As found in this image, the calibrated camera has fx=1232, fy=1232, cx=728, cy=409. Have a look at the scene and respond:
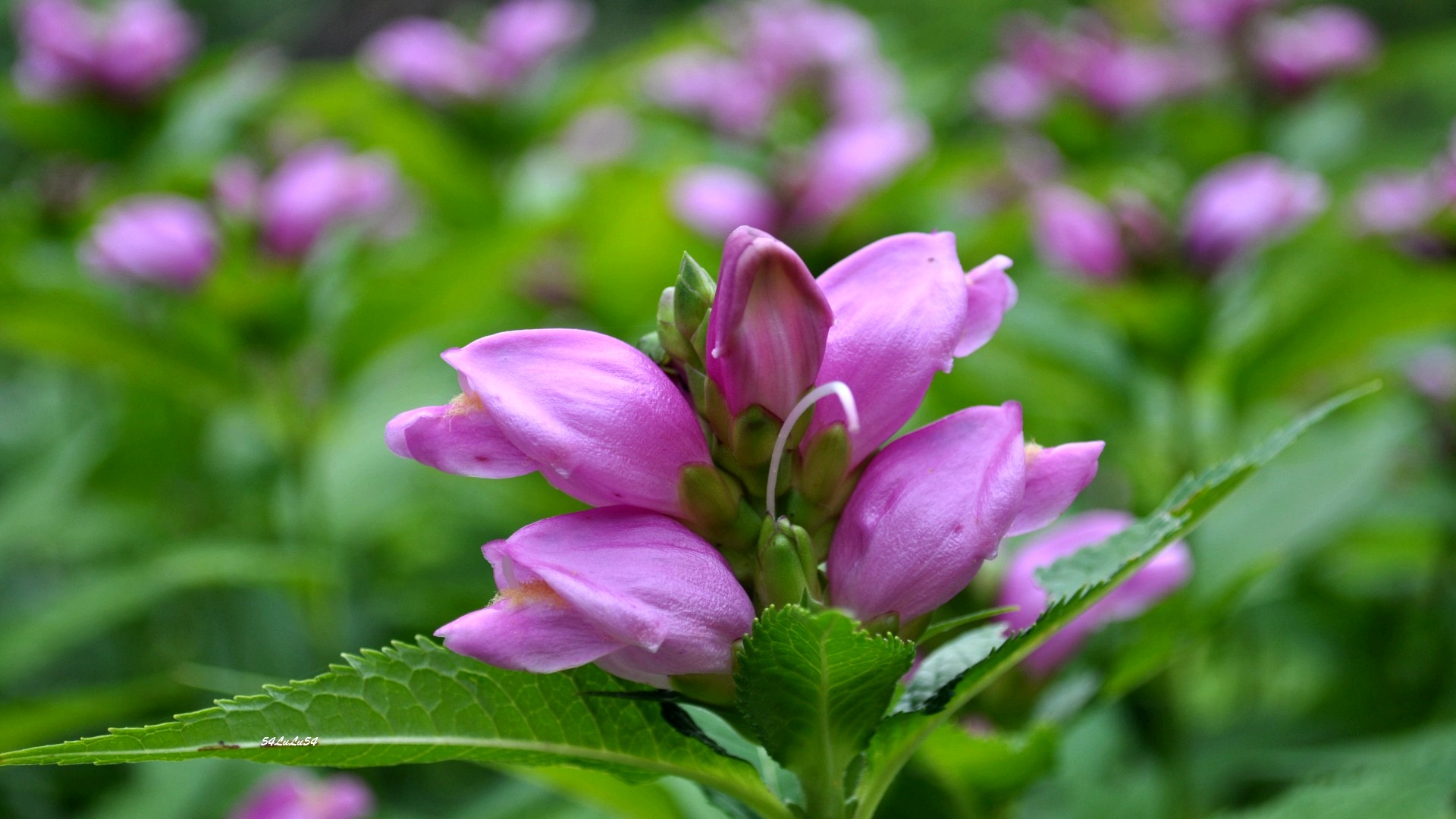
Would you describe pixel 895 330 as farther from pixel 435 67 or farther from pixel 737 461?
pixel 435 67

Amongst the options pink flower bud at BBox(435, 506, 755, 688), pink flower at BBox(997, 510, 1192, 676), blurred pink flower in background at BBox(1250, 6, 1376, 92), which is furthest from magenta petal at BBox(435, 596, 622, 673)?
blurred pink flower in background at BBox(1250, 6, 1376, 92)

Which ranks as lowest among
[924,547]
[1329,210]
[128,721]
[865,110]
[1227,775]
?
[1227,775]

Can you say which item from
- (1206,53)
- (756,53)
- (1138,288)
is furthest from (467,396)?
(1206,53)

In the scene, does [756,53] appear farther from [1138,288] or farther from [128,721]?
Answer: [128,721]

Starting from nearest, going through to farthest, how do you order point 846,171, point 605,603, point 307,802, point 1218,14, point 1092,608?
point 605,603
point 1092,608
point 307,802
point 846,171
point 1218,14

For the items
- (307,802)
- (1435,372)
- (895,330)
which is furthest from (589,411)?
(1435,372)
